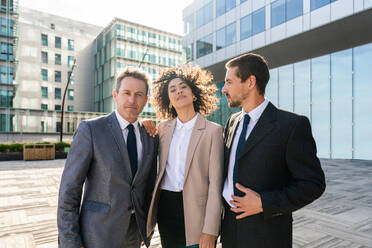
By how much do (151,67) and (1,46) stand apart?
891 inches

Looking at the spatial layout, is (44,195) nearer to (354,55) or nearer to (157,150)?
(157,150)

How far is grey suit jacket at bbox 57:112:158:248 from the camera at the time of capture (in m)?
2.05

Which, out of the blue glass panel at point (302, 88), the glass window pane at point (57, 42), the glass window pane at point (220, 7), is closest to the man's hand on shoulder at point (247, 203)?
the blue glass panel at point (302, 88)

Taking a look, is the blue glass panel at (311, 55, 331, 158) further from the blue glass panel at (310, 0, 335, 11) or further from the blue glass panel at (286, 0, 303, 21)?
the blue glass panel at (310, 0, 335, 11)

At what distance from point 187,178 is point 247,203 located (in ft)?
1.92

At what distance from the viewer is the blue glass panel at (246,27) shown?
2027 cm

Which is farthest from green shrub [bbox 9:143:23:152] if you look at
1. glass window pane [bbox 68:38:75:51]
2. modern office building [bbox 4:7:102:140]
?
glass window pane [bbox 68:38:75:51]

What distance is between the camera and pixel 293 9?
17078 mm

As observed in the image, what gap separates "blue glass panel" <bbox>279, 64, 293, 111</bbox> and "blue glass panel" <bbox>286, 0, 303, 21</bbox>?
193 inches

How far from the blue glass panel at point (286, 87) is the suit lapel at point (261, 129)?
20432mm

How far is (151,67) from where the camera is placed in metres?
45.9

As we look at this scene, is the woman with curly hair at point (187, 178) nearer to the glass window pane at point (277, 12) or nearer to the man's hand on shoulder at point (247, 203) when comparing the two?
the man's hand on shoulder at point (247, 203)

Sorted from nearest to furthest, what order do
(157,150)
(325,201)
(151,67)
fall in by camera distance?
(157,150) < (325,201) < (151,67)

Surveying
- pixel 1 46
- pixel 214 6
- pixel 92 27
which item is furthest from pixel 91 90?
pixel 214 6
